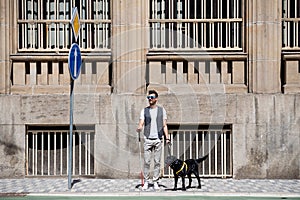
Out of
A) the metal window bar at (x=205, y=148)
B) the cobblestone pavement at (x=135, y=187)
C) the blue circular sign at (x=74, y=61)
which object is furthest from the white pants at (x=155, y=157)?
the blue circular sign at (x=74, y=61)

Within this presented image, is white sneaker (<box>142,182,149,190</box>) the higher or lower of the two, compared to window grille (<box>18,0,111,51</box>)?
lower

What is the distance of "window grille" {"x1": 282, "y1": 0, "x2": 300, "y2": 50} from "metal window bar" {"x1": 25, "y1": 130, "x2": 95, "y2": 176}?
17.4 feet

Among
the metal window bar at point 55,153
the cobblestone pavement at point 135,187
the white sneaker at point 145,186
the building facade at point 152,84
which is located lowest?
the cobblestone pavement at point 135,187

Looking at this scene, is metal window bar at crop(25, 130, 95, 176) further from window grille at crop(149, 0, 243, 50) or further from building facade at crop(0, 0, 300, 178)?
window grille at crop(149, 0, 243, 50)

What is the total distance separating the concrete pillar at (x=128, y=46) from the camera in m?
11.4

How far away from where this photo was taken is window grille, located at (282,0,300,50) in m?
11.7

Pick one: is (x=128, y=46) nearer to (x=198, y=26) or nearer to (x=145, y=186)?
(x=198, y=26)

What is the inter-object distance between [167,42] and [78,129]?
10.1 feet

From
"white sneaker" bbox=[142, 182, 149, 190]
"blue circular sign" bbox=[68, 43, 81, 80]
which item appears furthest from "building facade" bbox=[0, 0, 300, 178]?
"blue circular sign" bbox=[68, 43, 81, 80]

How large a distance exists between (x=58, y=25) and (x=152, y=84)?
2.80m

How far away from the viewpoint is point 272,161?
1112 cm

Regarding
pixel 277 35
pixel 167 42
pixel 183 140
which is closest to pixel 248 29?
pixel 277 35

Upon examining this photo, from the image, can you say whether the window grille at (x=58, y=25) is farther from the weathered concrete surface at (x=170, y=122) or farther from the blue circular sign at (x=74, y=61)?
the blue circular sign at (x=74, y=61)

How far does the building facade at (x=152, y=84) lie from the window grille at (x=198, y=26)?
0.02 metres
